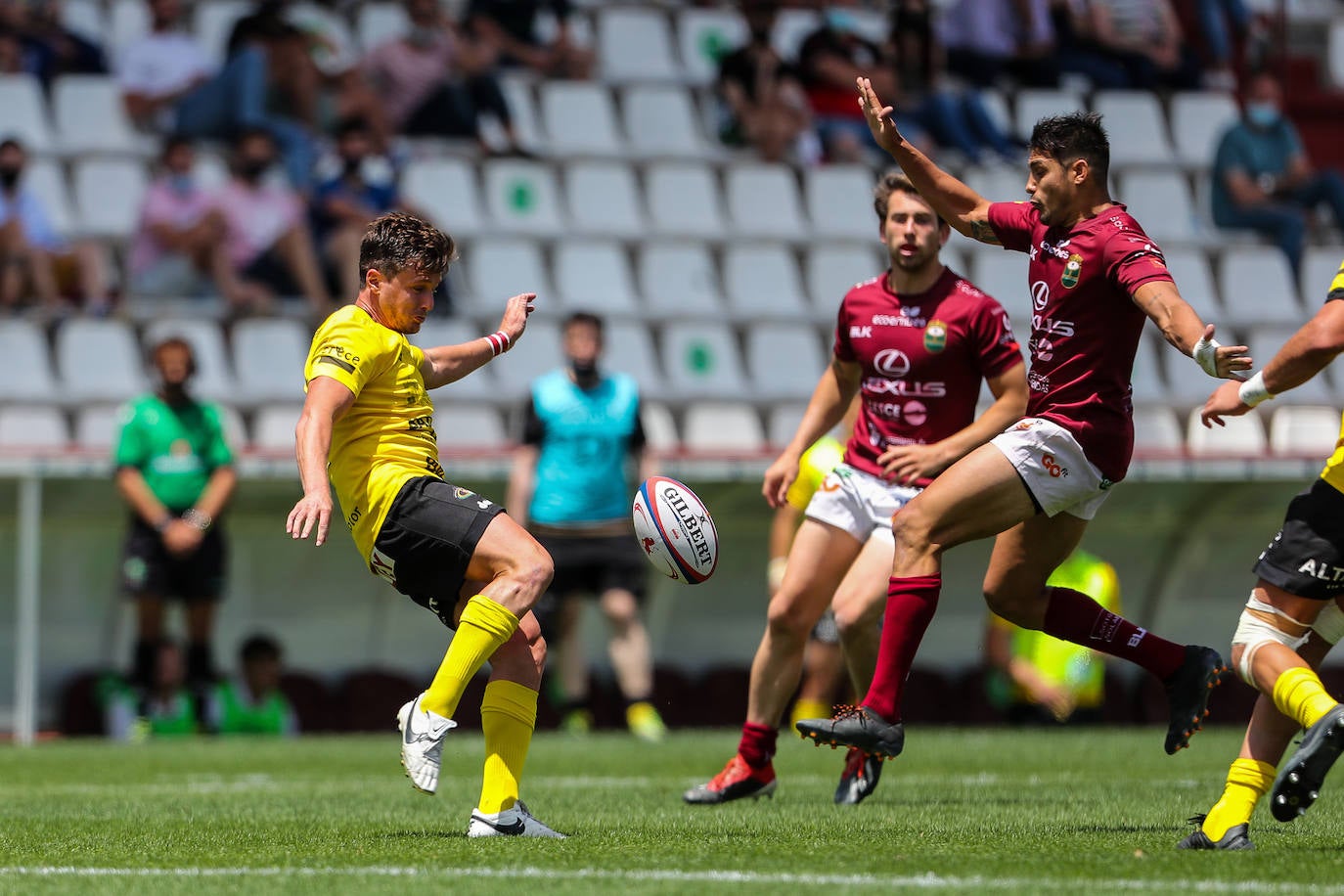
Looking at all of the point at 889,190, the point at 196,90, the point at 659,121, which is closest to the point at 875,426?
the point at 889,190

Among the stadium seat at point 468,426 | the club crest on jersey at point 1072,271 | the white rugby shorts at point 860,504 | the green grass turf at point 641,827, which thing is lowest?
the green grass turf at point 641,827

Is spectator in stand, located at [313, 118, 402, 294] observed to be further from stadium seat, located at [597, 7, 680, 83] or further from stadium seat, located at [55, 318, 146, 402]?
stadium seat, located at [597, 7, 680, 83]

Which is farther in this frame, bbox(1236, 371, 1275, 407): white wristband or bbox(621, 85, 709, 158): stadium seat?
bbox(621, 85, 709, 158): stadium seat

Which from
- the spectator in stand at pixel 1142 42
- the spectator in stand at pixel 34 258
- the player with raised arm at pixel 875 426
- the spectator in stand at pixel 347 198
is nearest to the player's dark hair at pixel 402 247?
the player with raised arm at pixel 875 426

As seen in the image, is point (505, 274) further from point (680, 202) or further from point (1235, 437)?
point (1235, 437)

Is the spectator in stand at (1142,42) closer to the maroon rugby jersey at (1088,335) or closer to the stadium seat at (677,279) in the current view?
the stadium seat at (677,279)

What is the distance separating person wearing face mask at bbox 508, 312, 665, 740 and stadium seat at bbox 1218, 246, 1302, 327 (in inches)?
265

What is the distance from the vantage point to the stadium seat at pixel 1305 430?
13039 mm

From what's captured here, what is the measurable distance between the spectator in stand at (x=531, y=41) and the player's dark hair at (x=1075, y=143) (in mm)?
10925

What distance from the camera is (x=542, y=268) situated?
15242 mm

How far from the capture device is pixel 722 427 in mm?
13758

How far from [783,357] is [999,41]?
5109mm

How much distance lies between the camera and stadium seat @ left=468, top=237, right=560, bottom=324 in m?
14.7

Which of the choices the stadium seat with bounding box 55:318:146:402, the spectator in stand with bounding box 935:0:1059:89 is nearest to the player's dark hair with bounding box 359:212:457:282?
the stadium seat with bounding box 55:318:146:402
